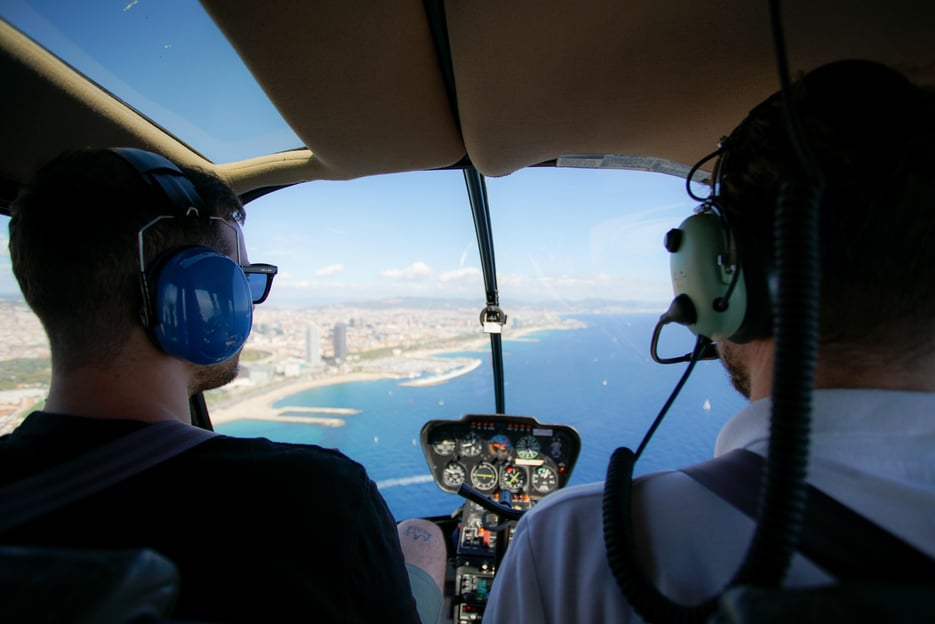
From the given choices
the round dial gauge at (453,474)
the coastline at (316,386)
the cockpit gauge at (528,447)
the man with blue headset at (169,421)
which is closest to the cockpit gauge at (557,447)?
the cockpit gauge at (528,447)

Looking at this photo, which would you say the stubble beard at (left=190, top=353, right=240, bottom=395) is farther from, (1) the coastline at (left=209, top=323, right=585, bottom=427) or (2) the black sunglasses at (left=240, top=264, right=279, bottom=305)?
(1) the coastline at (left=209, top=323, right=585, bottom=427)

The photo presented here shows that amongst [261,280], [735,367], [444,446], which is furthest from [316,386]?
[735,367]

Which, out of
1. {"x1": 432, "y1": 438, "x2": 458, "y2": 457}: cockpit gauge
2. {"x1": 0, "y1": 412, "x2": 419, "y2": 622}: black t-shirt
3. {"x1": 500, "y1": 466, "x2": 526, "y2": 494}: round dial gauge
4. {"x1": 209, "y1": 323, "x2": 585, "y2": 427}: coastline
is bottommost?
{"x1": 500, "y1": 466, "x2": 526, "y2": 494}: round dial gauge

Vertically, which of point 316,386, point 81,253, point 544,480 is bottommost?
point 544,480

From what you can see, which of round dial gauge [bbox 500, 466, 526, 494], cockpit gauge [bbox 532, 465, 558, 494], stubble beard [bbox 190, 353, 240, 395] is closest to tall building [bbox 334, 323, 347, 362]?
round dial gauge [bbox 500, 466, 526, 494]

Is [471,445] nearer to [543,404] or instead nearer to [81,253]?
[543,404]

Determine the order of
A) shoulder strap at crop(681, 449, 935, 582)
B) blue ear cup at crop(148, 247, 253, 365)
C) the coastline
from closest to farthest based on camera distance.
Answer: shoulder strap at crop(681, 449, 935, 582)
blue ear cup at crop(148, 247, 253, 365)
the coastline

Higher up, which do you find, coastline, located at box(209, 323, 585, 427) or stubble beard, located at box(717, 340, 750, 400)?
stubble beard, located at box(717, 340, 750, 400)
